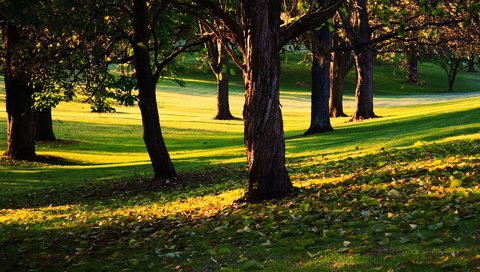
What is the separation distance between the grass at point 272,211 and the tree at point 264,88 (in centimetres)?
70

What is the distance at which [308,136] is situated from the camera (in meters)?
32.4

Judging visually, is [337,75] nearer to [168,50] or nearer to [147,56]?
[168,50]

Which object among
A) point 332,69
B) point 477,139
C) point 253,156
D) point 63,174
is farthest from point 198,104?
point 253,156

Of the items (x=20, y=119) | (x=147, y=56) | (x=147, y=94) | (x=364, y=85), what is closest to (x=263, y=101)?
(x=147, y=94)

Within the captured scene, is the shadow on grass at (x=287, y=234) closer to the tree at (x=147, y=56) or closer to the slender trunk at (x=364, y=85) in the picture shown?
the tree at (x=147, y=56)

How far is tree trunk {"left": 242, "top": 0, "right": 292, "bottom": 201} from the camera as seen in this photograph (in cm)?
1335

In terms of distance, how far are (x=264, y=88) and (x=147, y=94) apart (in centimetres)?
791

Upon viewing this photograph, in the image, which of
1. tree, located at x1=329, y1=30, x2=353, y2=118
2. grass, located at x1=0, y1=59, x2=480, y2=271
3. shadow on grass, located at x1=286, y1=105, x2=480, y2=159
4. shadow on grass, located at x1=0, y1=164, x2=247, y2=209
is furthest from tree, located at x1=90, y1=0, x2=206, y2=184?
tree, located at x1=329, y1=30, x2=353, y2=118

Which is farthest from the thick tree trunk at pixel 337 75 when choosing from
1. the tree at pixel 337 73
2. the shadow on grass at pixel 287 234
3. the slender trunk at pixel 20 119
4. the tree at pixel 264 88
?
the tree at pixel 264 88

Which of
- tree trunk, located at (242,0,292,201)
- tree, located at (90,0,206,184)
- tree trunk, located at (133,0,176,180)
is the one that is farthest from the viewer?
tree trunk, located at (133,0,176,180)

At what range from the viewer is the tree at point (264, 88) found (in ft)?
43.8

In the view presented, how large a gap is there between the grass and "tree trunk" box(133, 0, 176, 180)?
3.17ft

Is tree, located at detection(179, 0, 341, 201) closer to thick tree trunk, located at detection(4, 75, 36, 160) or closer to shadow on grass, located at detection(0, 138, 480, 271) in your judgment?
shadow on grass, located at detection(0, 138, 480, 271)

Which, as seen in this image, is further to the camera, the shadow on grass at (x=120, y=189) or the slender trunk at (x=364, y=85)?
the slender trunk at (x=364, y=85)
